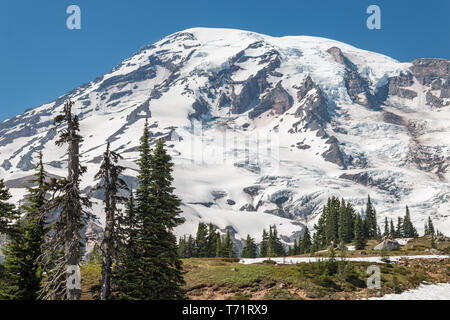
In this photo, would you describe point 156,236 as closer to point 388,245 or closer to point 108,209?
point 108,209

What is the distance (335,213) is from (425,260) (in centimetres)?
7084

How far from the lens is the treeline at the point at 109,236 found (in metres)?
20.9

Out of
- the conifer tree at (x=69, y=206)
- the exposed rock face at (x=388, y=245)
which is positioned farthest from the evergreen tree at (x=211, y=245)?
the conifer tree at (x=69, y=206)

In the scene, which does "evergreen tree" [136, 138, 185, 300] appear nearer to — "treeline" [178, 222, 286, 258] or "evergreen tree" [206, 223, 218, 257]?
"treeline" [178, 222, 286, 258]

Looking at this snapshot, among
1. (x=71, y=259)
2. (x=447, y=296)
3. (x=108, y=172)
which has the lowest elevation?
(x=447, y=296)

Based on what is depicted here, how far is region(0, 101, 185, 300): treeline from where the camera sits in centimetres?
2088

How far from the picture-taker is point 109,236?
74.7 feet

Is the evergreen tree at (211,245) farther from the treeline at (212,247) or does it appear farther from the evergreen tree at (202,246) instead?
the evergreen tree at (202,246)

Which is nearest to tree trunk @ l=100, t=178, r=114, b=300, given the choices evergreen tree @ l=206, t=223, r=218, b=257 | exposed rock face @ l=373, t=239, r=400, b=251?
exposed rock face @ l=373, t=239, r=400, b=251

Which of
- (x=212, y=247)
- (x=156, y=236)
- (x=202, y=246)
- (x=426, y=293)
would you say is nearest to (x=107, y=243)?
(x=156, y=236)
